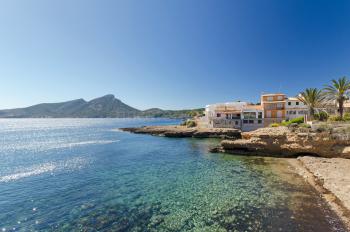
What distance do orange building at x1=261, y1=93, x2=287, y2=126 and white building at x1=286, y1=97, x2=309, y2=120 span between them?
52.5 inches

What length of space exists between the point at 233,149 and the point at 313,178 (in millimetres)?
13761

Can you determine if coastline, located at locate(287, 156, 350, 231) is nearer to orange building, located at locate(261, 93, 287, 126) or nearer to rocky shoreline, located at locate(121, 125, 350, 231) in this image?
rocky shoreline, located at locate(121, 125, 350, 231)

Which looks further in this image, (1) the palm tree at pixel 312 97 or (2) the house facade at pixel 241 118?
(2) the house facade at pixel 241 118

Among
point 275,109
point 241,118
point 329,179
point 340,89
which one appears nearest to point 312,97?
point 340,89

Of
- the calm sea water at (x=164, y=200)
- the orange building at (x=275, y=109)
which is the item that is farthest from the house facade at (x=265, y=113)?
the calm sea water at (x=164, y=200)

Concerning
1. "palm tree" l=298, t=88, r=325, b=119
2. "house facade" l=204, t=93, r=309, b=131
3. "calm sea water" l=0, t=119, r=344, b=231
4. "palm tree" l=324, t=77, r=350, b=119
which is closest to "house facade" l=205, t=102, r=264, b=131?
"house facade" l=204, t=93, r=309, b=131

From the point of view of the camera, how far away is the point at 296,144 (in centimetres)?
2477

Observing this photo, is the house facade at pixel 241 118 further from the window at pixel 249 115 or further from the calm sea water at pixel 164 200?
the calm sea water at pixel 164 200

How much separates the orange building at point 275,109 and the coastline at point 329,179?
31.6 metres

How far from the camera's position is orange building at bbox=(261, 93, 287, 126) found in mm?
52447

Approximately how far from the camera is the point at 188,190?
15.0m

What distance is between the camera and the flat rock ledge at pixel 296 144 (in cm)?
2233

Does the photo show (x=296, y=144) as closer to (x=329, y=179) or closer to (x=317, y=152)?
(x=317, y=152)

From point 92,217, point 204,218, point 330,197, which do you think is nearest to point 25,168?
point 92,217
